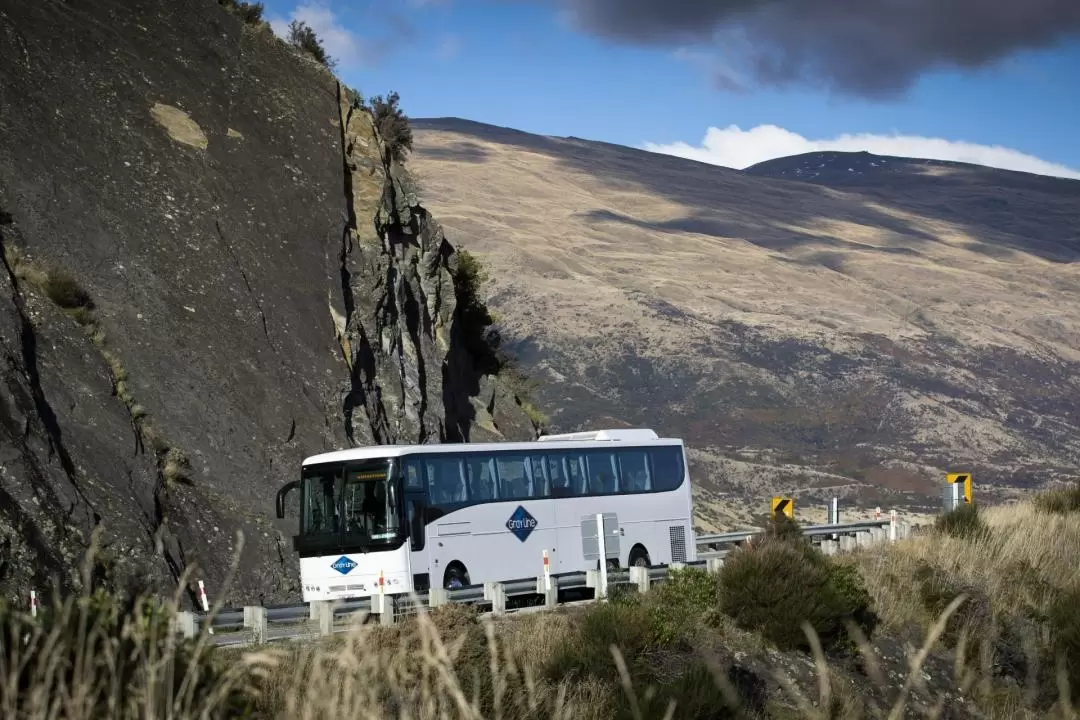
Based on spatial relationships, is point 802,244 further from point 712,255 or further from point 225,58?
point 225,58

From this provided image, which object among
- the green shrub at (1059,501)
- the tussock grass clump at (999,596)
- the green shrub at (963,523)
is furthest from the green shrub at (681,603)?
the green shrub at (1059,501)

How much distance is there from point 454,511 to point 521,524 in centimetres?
165

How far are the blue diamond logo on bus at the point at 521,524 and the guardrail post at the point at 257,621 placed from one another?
7.59m

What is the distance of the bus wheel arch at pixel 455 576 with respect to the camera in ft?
75.5

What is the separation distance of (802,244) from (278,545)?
175875 mm

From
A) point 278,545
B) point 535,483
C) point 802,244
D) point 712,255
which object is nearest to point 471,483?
point 535,483

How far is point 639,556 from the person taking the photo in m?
27.2

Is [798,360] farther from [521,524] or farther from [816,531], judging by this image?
[521,524]

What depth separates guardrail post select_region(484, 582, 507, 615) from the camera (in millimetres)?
20312

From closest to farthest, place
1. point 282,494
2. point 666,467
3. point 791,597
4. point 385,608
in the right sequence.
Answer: point 385,608 → point 791,597 → point 282,494 → point 666,467

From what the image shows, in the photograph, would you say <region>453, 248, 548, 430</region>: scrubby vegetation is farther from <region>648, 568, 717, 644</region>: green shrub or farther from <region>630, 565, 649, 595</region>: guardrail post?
<region>648, 568, 717, 644</region>: green shrub

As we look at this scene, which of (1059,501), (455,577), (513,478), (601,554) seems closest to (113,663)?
(455,577)

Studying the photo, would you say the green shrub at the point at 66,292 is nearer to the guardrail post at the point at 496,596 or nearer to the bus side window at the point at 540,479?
the bus side window at the point at 540,479

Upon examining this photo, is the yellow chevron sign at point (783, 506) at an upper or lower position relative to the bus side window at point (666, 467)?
lower
